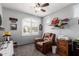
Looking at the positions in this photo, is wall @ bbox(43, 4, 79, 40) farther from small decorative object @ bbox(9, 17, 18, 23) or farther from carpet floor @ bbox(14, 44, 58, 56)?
small decorative object @ bbox(9, 17, 18, 23)

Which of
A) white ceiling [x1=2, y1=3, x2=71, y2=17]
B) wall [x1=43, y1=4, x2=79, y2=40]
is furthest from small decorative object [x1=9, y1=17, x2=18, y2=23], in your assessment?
wall [x1=43, y1=4, x2=79, y2=40]

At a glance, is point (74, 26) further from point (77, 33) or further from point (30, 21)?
point (30, 21)

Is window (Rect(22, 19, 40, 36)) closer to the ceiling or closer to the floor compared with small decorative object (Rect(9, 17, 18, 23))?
closer to the floor

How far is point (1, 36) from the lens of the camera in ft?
4.96

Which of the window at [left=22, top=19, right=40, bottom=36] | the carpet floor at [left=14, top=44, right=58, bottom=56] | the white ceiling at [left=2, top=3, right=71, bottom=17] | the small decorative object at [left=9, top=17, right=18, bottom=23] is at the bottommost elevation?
the carpet floor at [left=14, top=44, right=58, bottom=56]

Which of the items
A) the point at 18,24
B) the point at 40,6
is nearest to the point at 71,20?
the point at 40,6

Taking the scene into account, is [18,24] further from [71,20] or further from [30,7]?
[71,20]

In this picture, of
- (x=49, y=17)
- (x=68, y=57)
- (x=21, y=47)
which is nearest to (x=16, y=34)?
(x=21, y=47)

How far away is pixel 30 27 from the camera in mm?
1618

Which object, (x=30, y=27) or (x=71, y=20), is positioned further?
(x=30, y=27)

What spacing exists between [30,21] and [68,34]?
65 centimetres

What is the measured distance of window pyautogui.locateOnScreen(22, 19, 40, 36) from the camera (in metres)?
1.61

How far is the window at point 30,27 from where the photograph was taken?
161 centimetres

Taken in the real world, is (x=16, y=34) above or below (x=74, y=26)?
below
